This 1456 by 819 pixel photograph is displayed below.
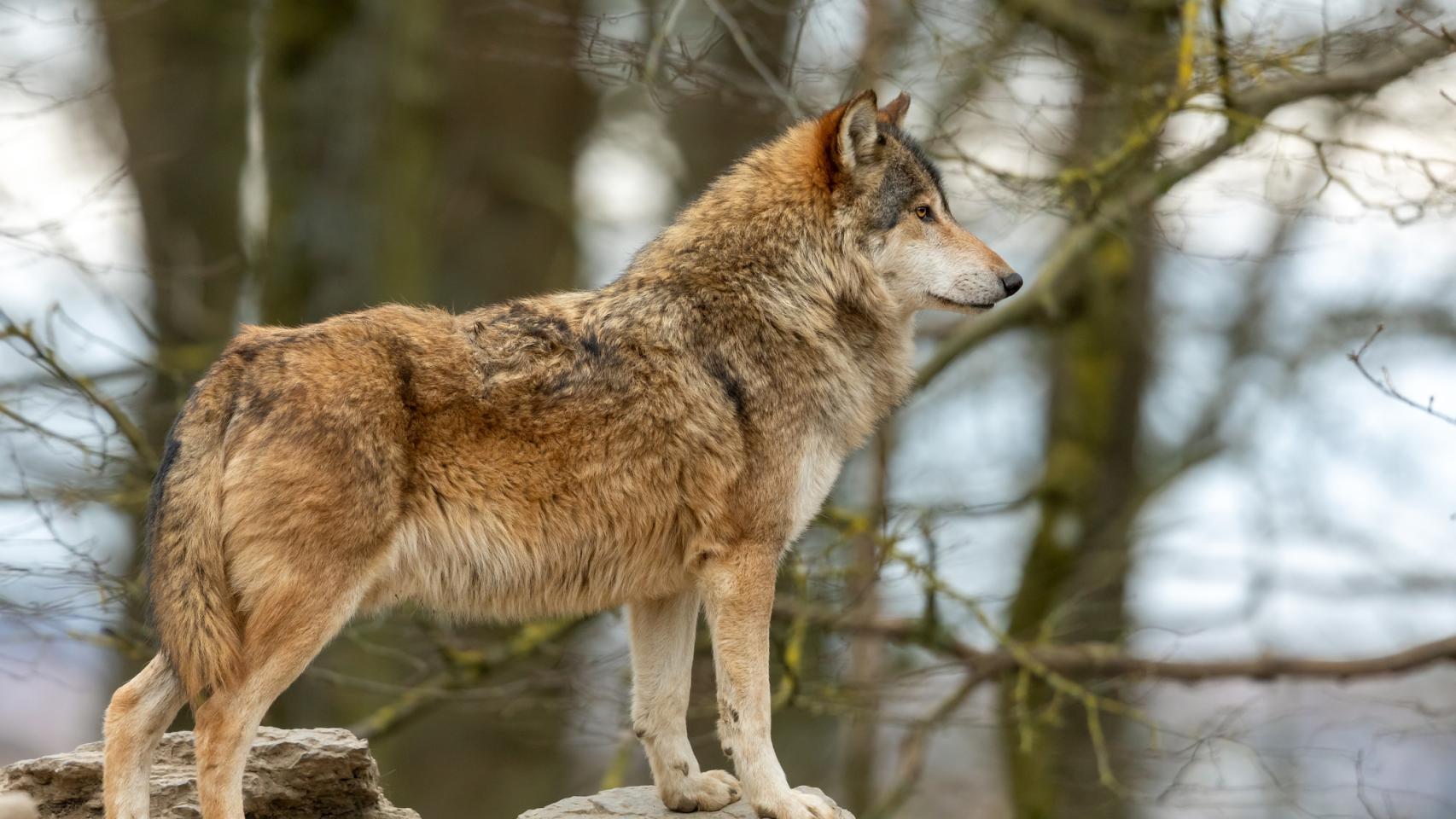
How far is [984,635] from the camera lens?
11219 millimetres

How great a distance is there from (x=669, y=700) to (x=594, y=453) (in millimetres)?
1205

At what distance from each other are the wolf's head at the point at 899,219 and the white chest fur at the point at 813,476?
2.72ft

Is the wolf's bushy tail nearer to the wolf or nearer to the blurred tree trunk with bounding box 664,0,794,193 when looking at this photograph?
the wolf

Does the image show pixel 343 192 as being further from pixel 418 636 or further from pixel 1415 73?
pixel 1415 73

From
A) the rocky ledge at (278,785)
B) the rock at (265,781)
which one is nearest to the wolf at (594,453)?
the rocky ledge at (278,785)

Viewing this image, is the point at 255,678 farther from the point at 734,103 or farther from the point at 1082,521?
the point at 1082,521

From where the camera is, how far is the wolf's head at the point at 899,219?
251 inches

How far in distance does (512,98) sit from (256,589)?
437 inches

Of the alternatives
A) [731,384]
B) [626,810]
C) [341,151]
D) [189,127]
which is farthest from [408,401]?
[189,127]

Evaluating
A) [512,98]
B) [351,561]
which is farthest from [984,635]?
[512,98]

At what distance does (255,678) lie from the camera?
202 inches

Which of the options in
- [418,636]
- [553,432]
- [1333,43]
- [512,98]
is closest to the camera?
[553,432]

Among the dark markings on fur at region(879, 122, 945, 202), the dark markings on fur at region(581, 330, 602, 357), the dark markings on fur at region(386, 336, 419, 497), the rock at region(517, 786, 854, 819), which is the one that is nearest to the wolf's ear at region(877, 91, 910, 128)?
the dark markings on fur at region(879, 122, 945, 202)

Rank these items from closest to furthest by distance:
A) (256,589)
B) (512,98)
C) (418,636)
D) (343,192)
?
(256,589), (418,636), (343,192), (512,98)
